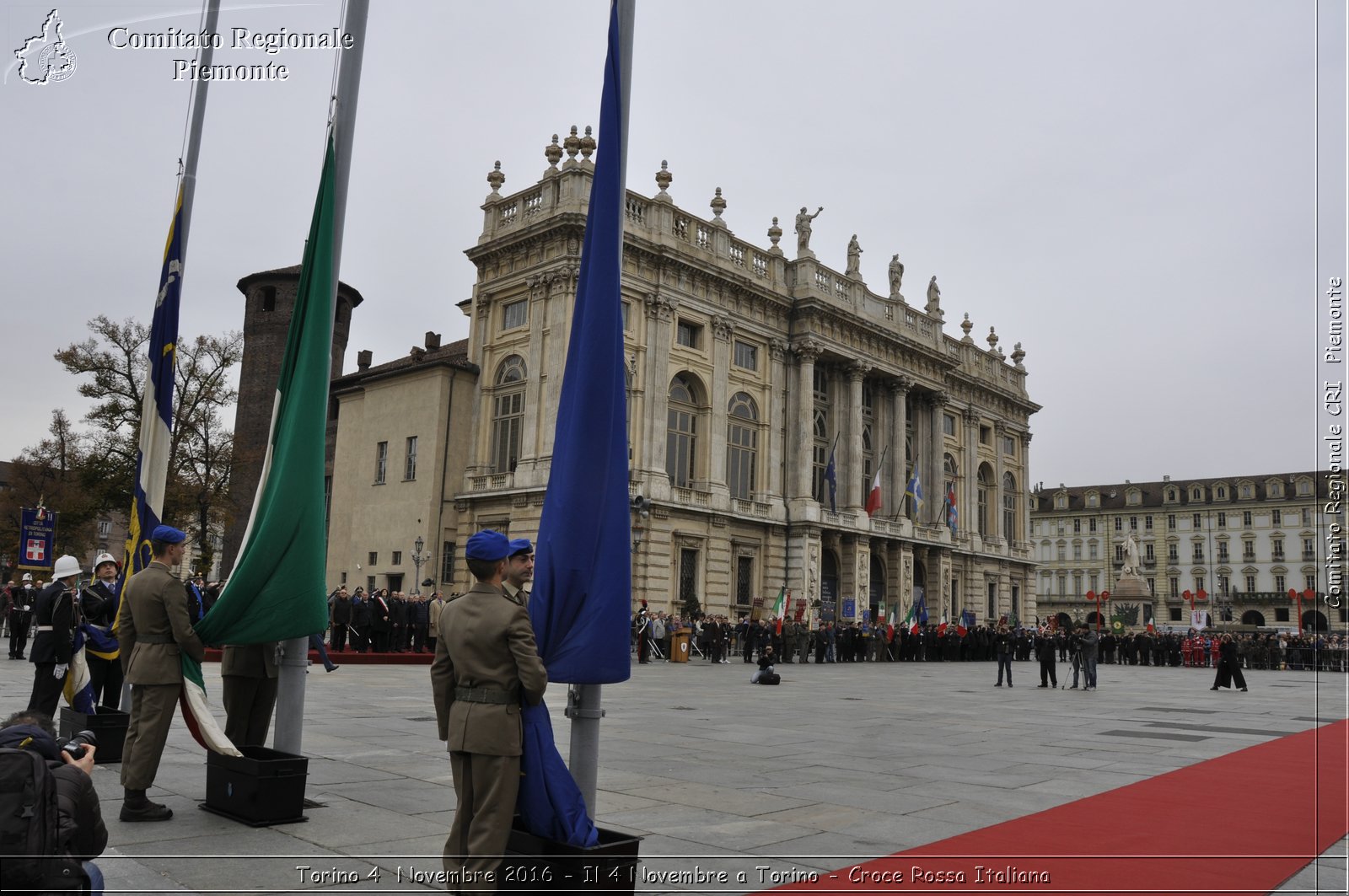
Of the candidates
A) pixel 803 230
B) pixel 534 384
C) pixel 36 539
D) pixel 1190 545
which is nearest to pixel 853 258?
pixel 803 230

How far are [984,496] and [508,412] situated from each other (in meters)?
31.1

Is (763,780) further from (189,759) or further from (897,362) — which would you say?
(897,362)

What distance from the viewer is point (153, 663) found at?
6359 millimetres

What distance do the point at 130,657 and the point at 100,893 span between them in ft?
11.2

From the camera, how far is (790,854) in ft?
19.2

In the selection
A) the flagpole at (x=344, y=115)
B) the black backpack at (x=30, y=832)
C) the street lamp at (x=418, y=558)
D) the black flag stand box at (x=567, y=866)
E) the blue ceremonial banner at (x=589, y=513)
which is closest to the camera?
the black backpack at (x=30, y=832)

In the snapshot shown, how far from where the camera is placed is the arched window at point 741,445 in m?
38.9

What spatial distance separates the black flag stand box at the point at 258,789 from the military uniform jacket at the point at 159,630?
0.64 meters

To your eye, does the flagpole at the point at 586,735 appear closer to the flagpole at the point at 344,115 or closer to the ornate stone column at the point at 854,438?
the flagpole at the point at 344,115

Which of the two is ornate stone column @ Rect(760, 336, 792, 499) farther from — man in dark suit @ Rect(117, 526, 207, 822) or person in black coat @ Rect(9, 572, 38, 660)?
man in dark suit @ Rect(117, 526, 207, 822)

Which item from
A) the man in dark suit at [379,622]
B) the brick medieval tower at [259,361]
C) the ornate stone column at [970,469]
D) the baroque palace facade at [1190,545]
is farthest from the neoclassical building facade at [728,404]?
the baroque palace facade at [1190,545]

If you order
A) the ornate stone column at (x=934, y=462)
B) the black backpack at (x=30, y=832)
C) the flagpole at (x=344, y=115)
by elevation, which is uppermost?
the ornate stone column at (x=934, y=462)

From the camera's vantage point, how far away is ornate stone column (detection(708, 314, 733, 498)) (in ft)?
123

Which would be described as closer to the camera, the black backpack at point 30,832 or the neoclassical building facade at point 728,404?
the black backpack at point 30,832
